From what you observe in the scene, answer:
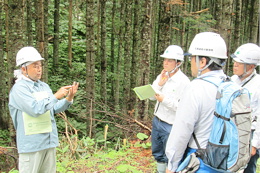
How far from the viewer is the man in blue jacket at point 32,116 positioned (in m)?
3.07

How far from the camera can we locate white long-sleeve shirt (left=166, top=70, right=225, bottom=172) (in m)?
2.19

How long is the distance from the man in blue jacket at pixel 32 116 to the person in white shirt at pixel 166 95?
147 centimetres

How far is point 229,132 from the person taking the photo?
2.05 metres

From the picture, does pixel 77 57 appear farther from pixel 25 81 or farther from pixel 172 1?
pixel 25 81

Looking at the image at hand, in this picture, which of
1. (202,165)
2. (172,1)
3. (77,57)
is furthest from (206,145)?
(77,57)

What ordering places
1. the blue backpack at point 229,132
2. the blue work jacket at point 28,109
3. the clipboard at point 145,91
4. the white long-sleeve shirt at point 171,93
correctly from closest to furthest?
1. the blue backpack at point 229,132
2. the blue work jacket at point 28,109
3. the clipboard at point 145,91
4. the white long-sleeve shirt at point 171,93

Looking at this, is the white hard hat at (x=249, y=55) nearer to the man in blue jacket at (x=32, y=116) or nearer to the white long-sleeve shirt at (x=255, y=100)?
the white long-sleeve shirt at (x=255, y=100)

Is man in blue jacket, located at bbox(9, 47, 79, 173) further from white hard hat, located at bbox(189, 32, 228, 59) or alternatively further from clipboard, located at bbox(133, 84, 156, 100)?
white hard hat, located at bbox(189, 32, 228, 59)

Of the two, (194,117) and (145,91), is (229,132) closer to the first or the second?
(194,117)

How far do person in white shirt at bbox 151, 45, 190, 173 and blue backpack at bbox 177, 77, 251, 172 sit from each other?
1.64 meters

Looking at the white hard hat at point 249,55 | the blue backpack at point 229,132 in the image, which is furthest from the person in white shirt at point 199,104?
the white hard hat at point 249,55

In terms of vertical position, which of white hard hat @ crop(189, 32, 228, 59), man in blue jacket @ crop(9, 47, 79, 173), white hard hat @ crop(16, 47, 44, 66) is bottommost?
man in blue jacket @ crop(9, 47, 79, 173)

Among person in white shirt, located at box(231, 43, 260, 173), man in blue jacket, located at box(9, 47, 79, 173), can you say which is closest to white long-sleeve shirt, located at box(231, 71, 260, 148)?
person in white shirt, located at box(231, 43, 260, 173)

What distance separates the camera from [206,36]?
92.9 inches
